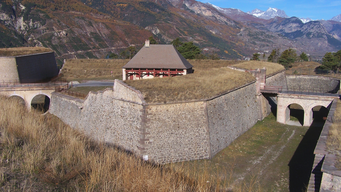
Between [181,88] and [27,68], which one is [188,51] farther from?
[181,88]

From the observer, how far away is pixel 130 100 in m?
16.2

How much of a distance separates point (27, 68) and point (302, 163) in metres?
31.5

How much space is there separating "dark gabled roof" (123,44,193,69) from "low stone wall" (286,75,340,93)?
1740 centimetres

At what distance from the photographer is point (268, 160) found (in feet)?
52.1

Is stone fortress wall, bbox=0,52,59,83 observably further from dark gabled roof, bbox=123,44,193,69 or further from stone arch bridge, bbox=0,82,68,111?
dark gabled roof, bbox=123,44,193,69

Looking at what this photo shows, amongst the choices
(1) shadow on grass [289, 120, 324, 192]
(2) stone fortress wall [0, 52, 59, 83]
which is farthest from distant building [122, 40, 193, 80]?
(1) shadow on grass [289, 120, 324, 192]

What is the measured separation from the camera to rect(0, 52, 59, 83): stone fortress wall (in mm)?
28312

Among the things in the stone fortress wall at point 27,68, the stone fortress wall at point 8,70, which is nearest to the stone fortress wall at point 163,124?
the stone fortress wall at point 8,70

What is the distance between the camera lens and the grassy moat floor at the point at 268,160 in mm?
13241

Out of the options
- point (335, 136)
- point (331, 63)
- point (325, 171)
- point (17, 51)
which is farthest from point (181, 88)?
point (331, 63)

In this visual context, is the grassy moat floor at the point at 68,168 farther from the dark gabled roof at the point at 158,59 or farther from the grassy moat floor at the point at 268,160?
the dark gabled roof at the point at 158,59

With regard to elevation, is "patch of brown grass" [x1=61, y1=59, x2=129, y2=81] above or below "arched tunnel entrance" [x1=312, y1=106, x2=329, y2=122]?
above

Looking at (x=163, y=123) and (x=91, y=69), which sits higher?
(x=91, y=69)

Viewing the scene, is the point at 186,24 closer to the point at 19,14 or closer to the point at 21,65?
the point at 19,14
